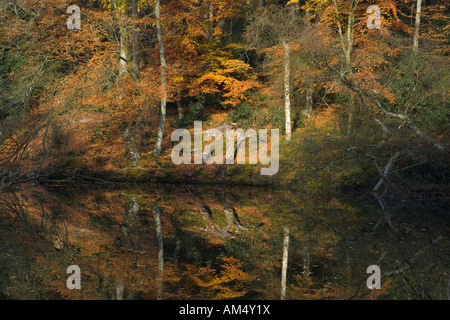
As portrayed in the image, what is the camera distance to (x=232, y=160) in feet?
67.1

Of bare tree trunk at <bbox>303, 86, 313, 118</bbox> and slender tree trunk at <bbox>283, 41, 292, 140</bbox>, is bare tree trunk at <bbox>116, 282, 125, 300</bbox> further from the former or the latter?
bare tree trunk at <bbox>303, 86, 313, 118</bbox>

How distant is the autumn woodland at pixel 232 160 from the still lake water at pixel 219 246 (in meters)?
0.06

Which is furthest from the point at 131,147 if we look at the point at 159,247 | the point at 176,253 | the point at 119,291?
the point at 119,291

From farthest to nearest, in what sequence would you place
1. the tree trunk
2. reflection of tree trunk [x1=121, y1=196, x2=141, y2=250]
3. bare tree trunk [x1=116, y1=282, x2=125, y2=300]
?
the tree trunk < reflection of tree trunk [x1=121, y1=196, x2=141, y2=250] < bare tree trunk [x1=116, y1=282, x2=125, y2=300]

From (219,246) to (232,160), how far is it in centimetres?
1043

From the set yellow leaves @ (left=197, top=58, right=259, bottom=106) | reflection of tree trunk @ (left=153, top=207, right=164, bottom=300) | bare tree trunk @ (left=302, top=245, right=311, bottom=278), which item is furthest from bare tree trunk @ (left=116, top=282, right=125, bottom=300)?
yellow leaves @ (left=197, top=58, right=259, bottom=106)

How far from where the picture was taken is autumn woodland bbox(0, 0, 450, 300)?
8.23 meters

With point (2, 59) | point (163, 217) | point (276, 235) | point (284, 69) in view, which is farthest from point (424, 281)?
point (2, 59)

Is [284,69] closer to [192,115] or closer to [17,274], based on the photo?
[192,115]

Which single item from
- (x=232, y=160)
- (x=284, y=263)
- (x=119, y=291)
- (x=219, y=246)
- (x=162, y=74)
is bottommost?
(x=119, y=291)

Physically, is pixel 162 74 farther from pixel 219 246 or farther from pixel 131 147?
pixel 219 246

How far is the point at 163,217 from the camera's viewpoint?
13289 mm

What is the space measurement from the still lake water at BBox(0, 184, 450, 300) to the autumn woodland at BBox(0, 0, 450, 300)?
6 centimetres

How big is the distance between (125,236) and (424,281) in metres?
6.34
